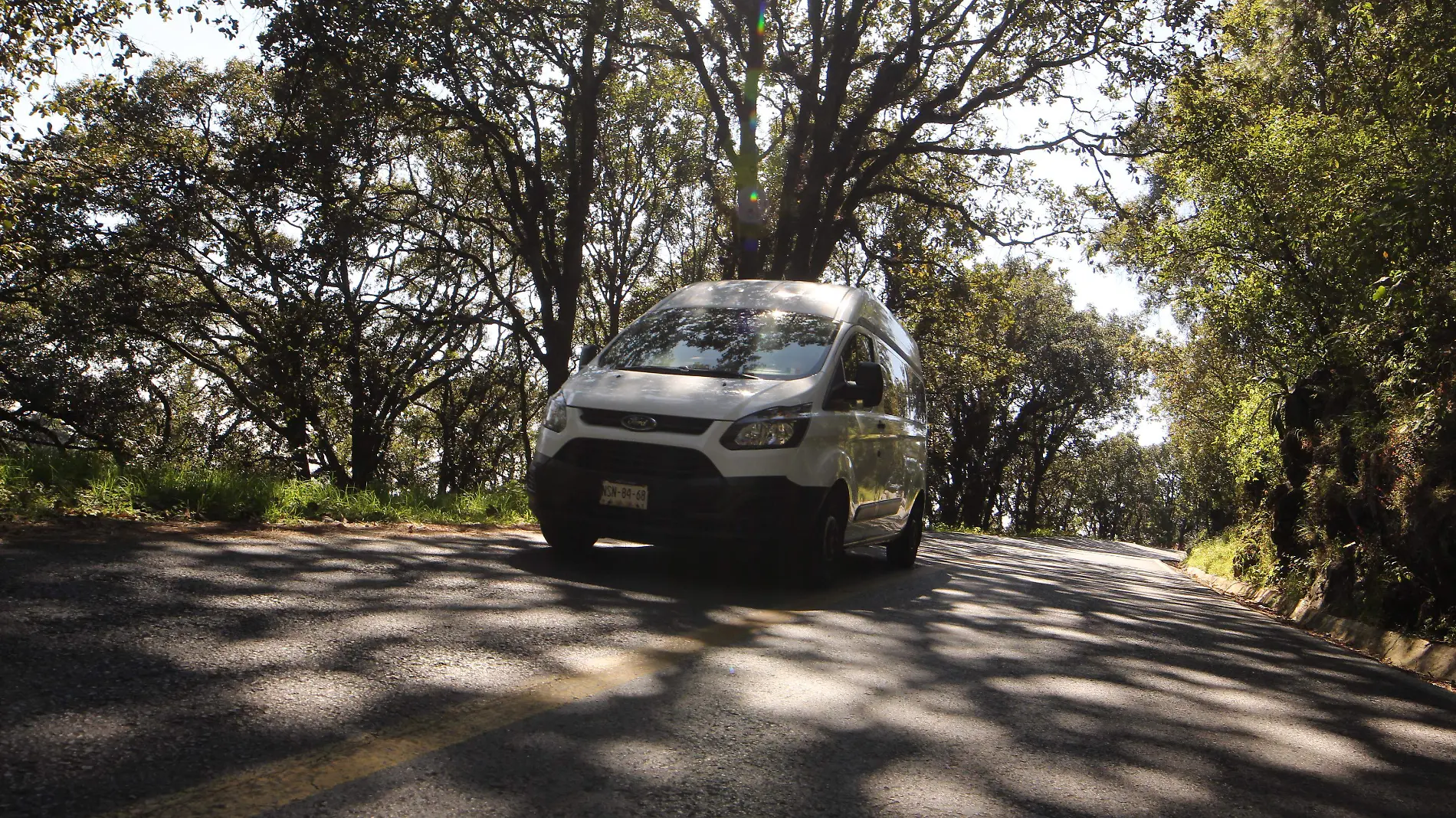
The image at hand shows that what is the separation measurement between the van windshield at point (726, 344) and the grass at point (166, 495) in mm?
2742

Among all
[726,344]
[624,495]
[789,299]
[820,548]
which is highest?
[789,299]

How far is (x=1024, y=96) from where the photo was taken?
73.3 ft

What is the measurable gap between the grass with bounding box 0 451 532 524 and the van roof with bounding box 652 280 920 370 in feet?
10.7

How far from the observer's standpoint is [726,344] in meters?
8.41

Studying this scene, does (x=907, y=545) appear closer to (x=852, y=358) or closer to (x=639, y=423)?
(x=852, y=358)

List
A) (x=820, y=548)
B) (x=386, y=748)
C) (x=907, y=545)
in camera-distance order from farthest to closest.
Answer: (x=907, y=545), (x=820, y=548), (x=386, y=748)

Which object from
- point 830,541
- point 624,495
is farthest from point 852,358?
point 624,495

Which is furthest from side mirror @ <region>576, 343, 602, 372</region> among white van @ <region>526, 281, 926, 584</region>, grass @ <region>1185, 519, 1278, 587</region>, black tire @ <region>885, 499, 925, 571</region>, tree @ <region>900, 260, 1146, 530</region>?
tree @ <region>900, 260, 1146, 530</region>

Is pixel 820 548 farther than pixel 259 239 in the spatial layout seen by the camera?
No

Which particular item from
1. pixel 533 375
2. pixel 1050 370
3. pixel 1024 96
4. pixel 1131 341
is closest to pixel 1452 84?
pixel 1024 96

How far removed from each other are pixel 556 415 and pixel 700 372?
108cm

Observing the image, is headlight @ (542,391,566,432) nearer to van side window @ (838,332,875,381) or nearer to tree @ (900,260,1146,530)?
van side window @ (838,332,875,381)

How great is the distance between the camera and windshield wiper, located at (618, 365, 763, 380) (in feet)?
25.9

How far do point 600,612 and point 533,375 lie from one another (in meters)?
32.2
